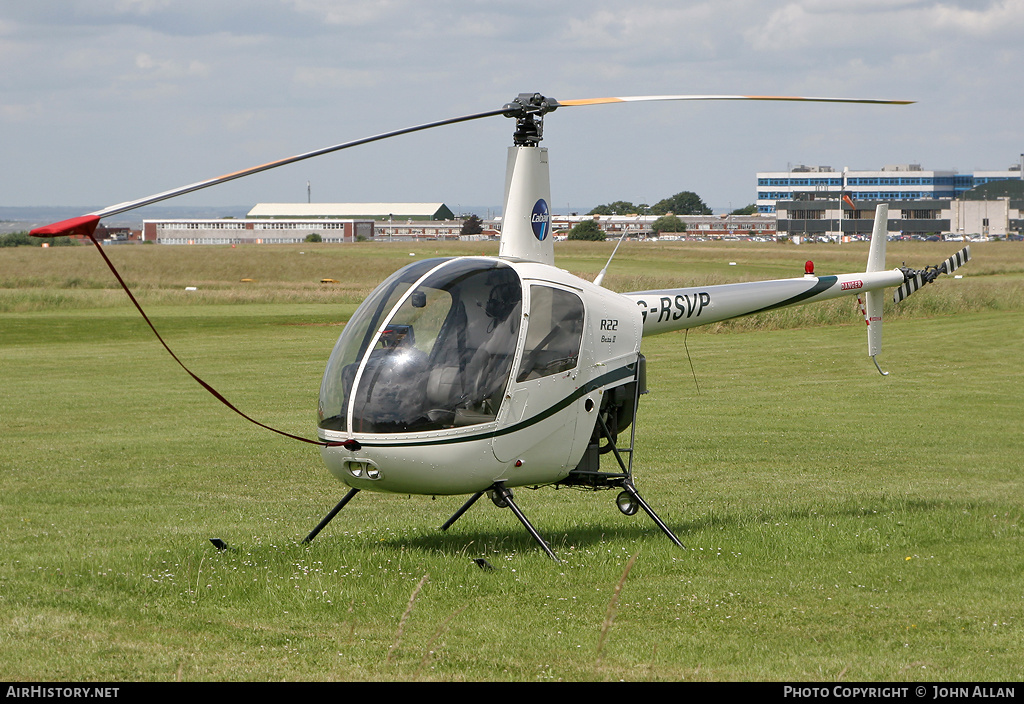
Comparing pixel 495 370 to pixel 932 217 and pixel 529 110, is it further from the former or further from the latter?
pixel 932 217

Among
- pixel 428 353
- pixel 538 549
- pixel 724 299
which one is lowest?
pixel 538 549

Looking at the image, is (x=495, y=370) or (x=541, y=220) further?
(x=541, y=220)

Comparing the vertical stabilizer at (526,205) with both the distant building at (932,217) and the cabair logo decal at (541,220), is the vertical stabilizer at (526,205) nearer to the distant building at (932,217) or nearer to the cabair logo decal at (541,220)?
the cabair logo decal at (541,220)

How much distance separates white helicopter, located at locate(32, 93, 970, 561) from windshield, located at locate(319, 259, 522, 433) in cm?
1

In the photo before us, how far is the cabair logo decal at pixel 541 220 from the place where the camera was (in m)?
10.1

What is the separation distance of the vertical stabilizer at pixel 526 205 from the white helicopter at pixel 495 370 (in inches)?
0.5

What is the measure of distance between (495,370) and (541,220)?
2.06 m

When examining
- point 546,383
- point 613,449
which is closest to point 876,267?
point 613,449

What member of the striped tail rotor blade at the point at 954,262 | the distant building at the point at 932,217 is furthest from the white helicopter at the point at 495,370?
the distant building at the point at 932,217

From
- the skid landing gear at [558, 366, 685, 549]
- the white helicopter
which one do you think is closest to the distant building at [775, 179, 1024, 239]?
the skid landing gear at [558, 366, 685, 549]

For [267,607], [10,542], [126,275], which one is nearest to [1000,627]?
[267,607]

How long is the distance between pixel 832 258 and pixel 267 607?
3497 inches

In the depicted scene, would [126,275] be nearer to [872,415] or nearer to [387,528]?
[872,415]

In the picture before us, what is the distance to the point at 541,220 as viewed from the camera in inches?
400
